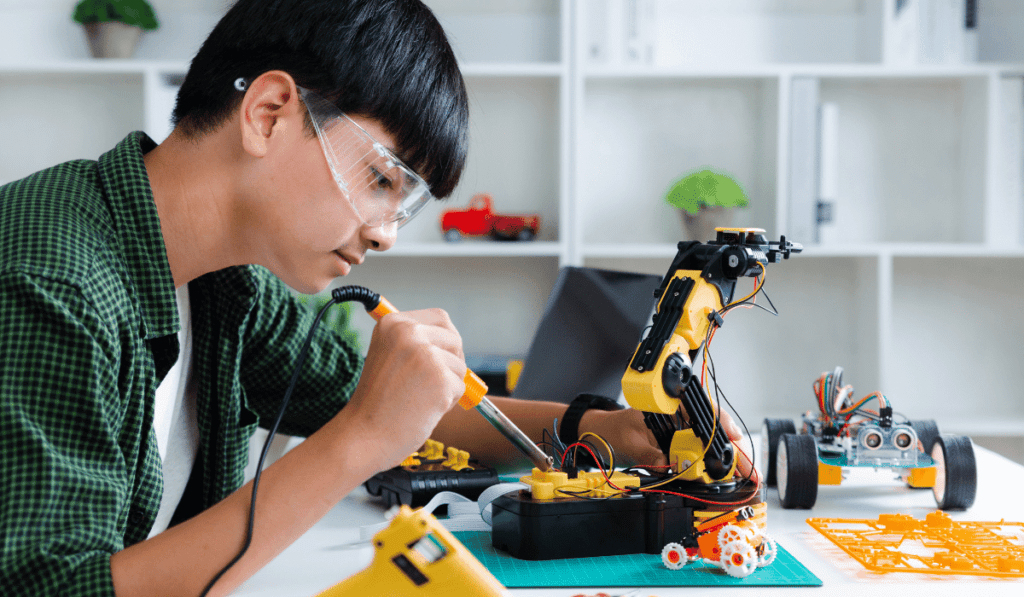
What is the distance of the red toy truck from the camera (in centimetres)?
215

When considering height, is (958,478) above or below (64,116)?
below

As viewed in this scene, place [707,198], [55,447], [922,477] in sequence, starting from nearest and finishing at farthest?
[55,447] < [922,477] < [707,198]

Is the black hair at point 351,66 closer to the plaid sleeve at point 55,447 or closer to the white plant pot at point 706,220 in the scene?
the plaid sleeve at point 55,447

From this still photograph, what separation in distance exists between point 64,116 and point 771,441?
208 centimetres

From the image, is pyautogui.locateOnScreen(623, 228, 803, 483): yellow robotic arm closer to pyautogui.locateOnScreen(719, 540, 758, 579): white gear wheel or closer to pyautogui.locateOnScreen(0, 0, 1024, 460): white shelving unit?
pyautogui.locateOnScreen(719, 540, 758, 579): white gear wheel

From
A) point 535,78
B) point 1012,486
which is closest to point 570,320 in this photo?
point 1012,486

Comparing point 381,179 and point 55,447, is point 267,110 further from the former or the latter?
point 55,447

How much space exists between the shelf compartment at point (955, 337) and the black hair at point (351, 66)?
1.92 meters

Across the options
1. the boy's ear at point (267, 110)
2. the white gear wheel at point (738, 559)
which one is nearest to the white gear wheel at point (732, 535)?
the white gear wheel at point (738, 559)

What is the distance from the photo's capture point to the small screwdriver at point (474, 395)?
0.76 metres

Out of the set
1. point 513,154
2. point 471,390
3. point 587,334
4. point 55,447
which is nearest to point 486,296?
point 513,154

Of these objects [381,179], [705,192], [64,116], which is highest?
[64,116]

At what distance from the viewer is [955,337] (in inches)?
91.4

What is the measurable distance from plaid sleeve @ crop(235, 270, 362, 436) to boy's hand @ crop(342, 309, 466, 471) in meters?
0.38
